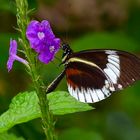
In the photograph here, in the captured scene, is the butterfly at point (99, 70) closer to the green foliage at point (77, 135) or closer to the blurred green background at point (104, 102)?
the blurred green background at point (104, 102)

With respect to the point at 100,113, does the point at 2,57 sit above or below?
above

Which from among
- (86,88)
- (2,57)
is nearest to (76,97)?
(86,88)

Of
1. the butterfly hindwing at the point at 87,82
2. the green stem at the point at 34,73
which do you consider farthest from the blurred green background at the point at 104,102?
the green stem at the point at 34,73

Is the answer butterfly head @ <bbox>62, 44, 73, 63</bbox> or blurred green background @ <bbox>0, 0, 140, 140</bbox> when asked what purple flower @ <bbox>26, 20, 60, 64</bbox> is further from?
blurred green background @ <bbox>0, 0, 140, 140</bbox>

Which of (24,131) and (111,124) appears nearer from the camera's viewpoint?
(24,131)

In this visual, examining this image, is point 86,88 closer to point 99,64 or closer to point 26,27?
point 99,64

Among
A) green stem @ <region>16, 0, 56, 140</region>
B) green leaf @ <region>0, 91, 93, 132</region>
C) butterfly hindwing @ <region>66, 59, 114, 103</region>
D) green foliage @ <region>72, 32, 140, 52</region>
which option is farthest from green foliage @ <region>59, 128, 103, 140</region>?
green stem @ <region>16, 0, 56, 140</region>

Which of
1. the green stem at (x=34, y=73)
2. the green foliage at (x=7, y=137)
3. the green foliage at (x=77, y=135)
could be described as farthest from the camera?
the green foliage at (x=77, y=135)
